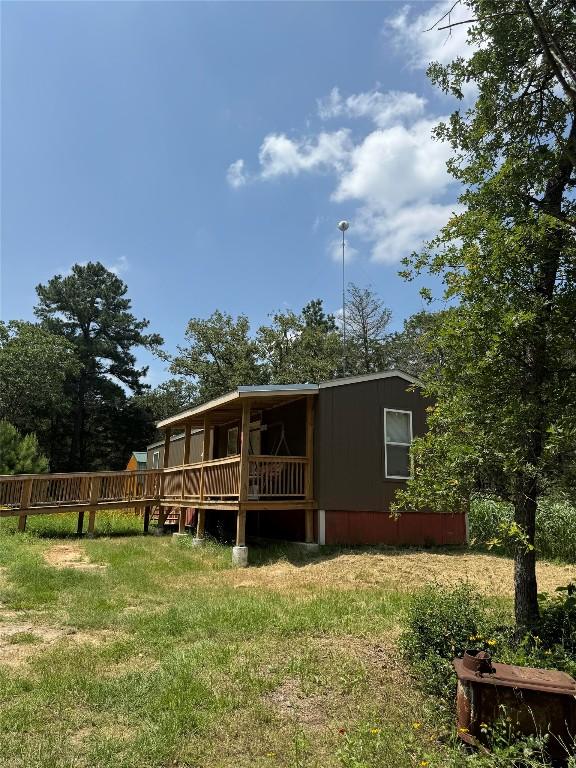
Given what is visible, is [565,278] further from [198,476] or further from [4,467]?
[4,467]

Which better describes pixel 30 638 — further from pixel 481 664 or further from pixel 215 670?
pixel 481 664

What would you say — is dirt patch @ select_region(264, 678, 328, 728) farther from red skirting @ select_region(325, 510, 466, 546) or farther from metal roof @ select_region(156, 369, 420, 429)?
red skirting @ select_region(325, 510, 466, 546)

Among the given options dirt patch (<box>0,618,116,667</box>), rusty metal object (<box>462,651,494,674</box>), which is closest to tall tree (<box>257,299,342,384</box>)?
dirt patch (<box>0,618,116,667</box>)

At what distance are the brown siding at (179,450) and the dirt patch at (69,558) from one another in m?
7.01

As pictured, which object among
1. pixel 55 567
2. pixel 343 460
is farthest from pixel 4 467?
pixel 343 460

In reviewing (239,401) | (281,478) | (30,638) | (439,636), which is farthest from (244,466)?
(439,636)

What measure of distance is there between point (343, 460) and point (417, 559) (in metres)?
2.62

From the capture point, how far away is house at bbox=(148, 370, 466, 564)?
37.5 ft

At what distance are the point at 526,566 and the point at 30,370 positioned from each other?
3093cm

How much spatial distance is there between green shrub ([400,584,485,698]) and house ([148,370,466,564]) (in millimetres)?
6486

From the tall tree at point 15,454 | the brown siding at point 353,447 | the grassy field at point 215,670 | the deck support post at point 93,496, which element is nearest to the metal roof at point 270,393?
the brown siding at point 353,447

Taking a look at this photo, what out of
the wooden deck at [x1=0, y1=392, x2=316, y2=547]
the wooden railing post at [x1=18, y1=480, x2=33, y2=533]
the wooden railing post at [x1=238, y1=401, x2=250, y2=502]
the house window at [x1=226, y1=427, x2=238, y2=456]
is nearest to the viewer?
the wooden railing post at [x1=238, y1=401, x2=250, y2=502]

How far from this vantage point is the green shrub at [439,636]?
386 centimetres

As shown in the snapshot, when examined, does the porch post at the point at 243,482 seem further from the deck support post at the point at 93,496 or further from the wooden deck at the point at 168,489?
the deck support post at the point at 93,496
